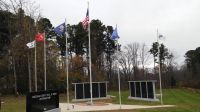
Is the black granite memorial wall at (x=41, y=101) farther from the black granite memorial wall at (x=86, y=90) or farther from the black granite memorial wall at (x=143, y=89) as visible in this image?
the black granite memorial wall at (x=86, y=90)

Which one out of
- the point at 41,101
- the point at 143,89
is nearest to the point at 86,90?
the point at 143,89

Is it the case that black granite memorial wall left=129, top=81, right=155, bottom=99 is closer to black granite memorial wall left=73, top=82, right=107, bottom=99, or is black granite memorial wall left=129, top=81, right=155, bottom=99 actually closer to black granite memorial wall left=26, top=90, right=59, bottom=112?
black granite memorial wall left=73, top=82, right=107, bottom=99

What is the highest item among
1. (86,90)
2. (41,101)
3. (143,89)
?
(41,101)

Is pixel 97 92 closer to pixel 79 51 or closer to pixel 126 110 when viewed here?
pixel 126 110

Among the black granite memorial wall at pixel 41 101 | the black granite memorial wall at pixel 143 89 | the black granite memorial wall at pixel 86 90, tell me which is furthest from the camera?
the black granite memorial wall at pixel 86 90

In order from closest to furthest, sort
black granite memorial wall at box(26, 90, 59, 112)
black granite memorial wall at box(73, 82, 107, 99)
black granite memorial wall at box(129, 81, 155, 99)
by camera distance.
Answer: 1. black granite memorial wall at box(26, 90, 59, 112)
2. black granite memorial wall at box(129, 81, 155, 99)
3. black granite memorial wall at box(73, 82, 107, 99)

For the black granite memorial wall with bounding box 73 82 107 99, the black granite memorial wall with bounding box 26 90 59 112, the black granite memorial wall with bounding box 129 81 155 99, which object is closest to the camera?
the black granite memorial wall with bounding box 26 90 59 112

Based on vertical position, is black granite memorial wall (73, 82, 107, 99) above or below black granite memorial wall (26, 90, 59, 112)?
below

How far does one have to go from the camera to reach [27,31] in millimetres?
58656

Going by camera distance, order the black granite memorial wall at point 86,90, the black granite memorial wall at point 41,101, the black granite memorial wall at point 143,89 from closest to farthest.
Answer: the black granite memorial wall at point 41,101, the black granite memorial wall at point 143,89, the black granite memorial wall at point 86,90

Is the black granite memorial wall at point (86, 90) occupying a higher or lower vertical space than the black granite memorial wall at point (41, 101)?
lower

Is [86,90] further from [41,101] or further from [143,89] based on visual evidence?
[41,101]

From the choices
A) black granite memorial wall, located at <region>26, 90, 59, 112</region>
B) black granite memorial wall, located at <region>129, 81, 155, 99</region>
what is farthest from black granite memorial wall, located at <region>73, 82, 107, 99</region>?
black granite memorial wall, located at <region>26, 90, 59, 112</region>

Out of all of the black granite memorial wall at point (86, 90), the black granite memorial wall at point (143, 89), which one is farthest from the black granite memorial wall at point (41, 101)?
the black granite memorial wall at point (86, 90)
